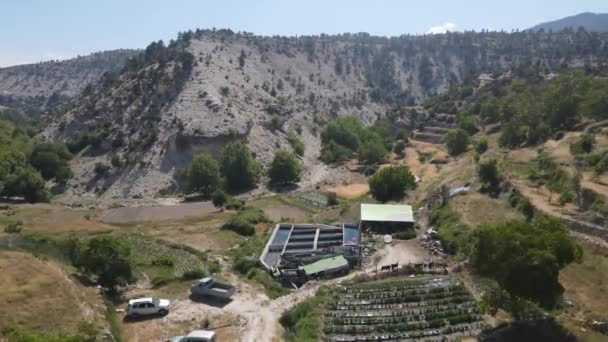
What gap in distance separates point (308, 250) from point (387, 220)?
11091 mm

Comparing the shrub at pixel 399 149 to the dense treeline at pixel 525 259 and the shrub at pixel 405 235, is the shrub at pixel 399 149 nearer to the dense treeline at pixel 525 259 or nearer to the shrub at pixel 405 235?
the shrub at pixel 405 235

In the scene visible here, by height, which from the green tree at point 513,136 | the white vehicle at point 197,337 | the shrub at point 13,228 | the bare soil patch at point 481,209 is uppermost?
the green tree at point 513,136

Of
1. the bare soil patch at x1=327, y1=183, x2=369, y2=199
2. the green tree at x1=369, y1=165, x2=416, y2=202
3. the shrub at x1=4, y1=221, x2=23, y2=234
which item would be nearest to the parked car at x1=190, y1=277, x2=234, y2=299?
the shrub at x1=4, y1=221, x2=23, y2=234

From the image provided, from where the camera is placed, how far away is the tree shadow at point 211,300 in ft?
119

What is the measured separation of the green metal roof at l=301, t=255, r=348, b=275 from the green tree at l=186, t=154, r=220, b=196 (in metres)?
46.7

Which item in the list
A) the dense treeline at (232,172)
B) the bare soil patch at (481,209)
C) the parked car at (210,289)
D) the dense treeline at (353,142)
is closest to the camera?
the parked car at (210,289)

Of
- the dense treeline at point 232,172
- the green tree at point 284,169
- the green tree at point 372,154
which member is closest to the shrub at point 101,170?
the dense treeline at point 232,172

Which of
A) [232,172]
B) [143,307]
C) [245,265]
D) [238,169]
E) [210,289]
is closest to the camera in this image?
[143,307]

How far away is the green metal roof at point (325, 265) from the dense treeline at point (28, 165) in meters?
58.9

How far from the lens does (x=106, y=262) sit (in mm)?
35844

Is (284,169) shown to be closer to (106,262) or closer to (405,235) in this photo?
(405,235)

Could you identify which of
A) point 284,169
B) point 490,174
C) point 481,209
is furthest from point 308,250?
point 284,169

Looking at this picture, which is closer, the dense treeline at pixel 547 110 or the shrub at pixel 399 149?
the dense treeline at pixel 547 110

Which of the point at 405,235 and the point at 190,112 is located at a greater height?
the point at 190,112
